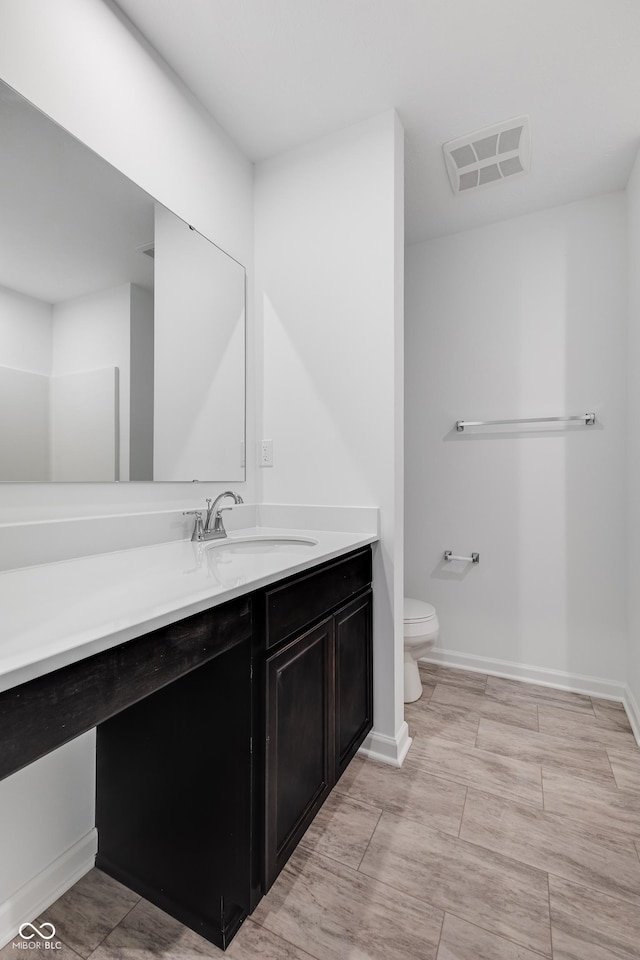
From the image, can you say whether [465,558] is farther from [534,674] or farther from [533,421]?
[533,421]

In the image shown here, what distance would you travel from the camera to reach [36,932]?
3.36 feet

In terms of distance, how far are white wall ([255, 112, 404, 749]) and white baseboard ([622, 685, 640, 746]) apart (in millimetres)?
1029

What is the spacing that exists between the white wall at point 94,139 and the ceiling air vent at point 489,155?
1020 mm

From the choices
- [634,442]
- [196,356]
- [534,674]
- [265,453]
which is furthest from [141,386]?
[534,674]

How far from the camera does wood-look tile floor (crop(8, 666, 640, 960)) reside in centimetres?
100

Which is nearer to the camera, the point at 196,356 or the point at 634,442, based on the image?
the point at 196,356

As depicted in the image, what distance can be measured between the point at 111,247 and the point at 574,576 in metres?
2.47

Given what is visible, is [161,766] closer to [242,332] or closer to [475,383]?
[242,332]

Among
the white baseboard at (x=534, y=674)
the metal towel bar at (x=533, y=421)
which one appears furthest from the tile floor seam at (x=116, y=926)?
the metal towel bar at (x=533, y=421)

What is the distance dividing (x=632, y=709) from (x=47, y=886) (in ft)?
7.38

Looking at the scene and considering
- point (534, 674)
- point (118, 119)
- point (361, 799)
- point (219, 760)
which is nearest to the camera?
point (219, 760)

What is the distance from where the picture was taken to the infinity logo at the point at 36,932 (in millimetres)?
1014

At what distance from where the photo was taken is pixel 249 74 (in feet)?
5.15

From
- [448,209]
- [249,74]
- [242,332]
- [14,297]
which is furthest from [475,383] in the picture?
[14,297]
